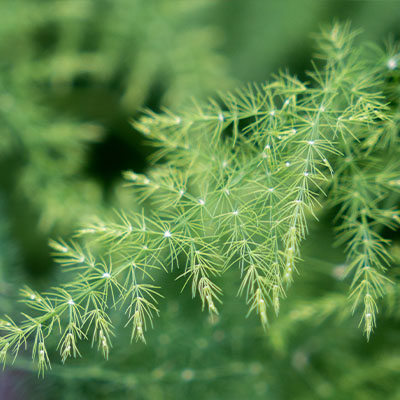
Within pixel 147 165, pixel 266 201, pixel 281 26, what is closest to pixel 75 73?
pixel 147 165

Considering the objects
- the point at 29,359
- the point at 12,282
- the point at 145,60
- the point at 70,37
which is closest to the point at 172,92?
the point at 145,60

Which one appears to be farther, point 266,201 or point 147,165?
point 147,165

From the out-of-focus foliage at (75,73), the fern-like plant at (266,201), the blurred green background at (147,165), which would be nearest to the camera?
the fern-like plant at (266,201)

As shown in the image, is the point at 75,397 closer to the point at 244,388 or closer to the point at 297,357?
the point at 244,388

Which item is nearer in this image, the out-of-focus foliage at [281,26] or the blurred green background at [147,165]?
the blurred green background at [147,165]

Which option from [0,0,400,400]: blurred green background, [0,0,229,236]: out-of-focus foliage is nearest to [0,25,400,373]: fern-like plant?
[0,0,400,400]: blurred green background

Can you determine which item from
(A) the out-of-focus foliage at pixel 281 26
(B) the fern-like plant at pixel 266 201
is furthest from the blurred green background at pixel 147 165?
(B) the fern-like plant at pixel 266 201

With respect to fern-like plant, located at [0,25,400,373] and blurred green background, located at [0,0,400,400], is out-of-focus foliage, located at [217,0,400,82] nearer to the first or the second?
blurred green background, located at [0,0,400,400]

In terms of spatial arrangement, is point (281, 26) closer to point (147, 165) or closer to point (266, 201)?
point (147, 165)

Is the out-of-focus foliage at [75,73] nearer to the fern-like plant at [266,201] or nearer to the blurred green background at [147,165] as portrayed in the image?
the blurred green background at [147,165]
